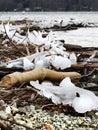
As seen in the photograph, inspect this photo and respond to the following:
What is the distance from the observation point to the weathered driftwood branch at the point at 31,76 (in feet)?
17.2

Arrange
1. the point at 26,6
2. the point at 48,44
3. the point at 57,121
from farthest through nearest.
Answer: the point at 26,6, the point at 48,44, the point at 57,121

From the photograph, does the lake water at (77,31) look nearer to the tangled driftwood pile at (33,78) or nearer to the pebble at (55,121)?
the tangled driftwood pile at (33,78)

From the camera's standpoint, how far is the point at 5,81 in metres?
5.28

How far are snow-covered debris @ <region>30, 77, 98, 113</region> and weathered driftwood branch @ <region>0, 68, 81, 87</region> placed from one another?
9.4 inches

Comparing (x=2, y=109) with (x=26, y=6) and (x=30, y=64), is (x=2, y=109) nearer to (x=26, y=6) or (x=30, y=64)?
(x=30, y=64)

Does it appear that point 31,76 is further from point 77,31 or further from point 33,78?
point 77,31

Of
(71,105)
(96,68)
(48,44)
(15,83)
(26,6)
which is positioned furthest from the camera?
(26,6)

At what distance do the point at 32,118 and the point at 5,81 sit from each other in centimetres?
99

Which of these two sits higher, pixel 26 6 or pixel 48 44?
pixel 48 44

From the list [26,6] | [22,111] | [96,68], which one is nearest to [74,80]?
[96,68]

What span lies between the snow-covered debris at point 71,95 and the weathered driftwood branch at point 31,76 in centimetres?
24

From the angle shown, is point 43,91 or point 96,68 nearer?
point 43,91

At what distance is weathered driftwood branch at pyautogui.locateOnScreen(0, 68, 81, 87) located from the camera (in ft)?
17.2

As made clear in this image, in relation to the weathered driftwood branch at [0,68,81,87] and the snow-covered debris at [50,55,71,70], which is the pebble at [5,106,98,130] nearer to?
the weathered driftwood branch at [0,68,81,87]
